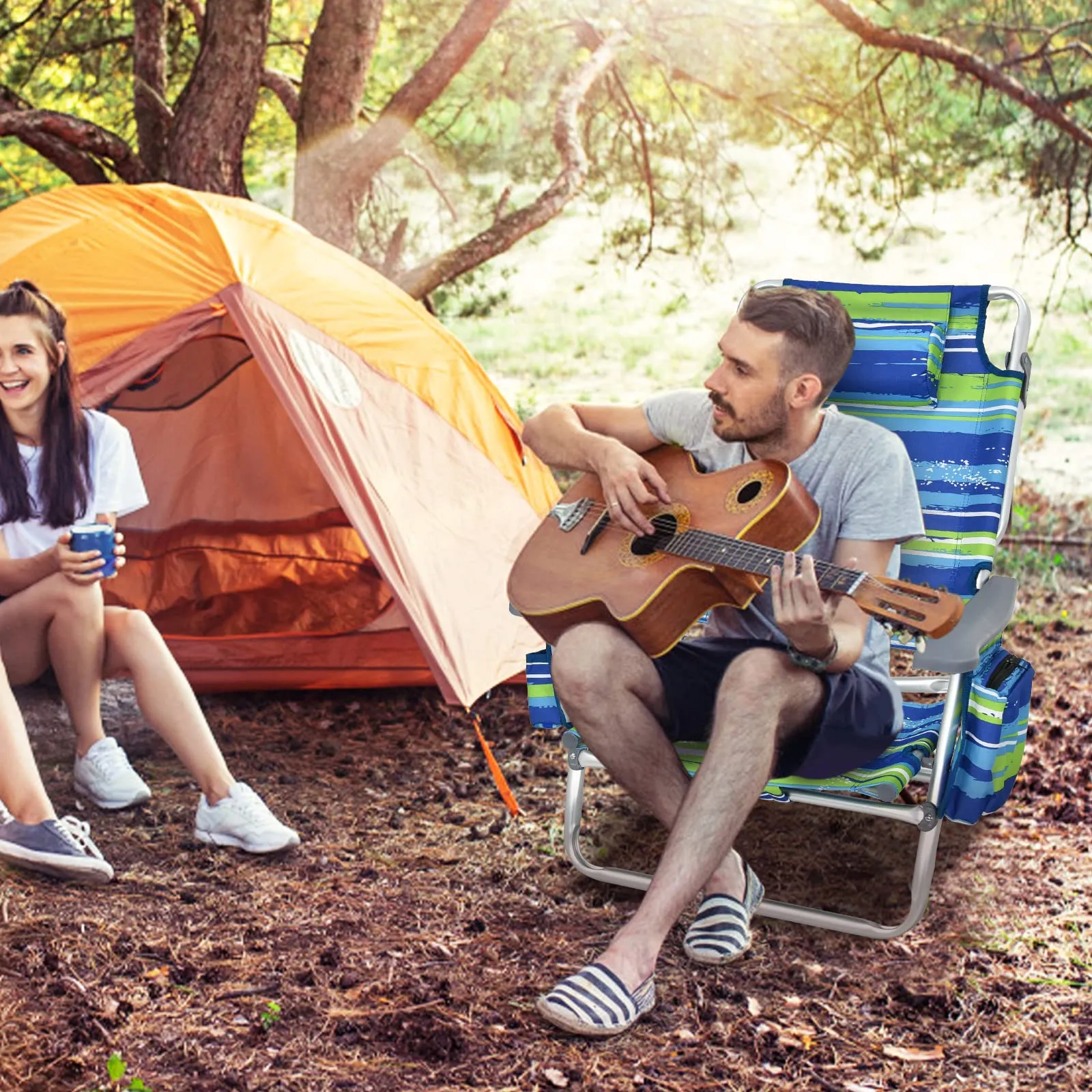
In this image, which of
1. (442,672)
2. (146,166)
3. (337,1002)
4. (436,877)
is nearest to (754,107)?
(146,166)

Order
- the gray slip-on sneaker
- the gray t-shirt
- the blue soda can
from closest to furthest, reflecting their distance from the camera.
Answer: the gray t-shirt → the gray slip-on sneaker → the blue soda can

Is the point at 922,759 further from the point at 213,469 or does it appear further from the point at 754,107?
the point at 754,107

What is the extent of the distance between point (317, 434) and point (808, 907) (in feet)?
5.42

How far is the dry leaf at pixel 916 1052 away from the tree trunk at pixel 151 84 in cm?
441

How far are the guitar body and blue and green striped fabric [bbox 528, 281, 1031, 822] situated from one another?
0.73 ft

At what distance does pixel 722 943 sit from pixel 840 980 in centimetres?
22

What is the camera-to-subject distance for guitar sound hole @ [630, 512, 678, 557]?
7.97 ft

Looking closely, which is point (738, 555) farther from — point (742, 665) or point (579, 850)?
point (579, 850)

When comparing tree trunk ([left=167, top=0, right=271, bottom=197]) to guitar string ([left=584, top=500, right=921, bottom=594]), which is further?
tree trunk ([left=167, top=0, right=271, bottom=197])

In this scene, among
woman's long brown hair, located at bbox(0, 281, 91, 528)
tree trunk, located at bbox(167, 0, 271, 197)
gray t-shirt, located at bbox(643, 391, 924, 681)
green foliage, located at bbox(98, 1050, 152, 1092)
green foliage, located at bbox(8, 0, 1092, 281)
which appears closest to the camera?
green foliage, located at bbox(98, 1050, 152, 1092)

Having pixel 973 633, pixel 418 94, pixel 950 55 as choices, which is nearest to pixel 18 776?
pixel 973 633

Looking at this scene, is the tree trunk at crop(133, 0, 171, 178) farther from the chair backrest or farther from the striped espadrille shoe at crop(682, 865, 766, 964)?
the striped espadrille shoe at crop(682, 865, 766, 964)

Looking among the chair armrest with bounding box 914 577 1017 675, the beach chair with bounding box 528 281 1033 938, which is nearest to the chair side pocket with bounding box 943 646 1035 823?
the beach chair with bounding box 528 281 1033 938

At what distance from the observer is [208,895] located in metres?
2.62
